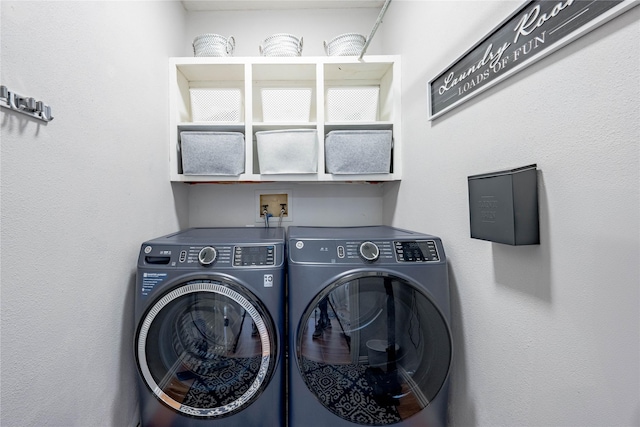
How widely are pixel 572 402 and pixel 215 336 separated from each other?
1.14 metres

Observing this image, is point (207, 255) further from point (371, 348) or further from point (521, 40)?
point (521, 40)

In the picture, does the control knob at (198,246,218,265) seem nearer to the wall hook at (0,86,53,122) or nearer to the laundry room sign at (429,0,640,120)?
the wall hook at (0,86,53,122)

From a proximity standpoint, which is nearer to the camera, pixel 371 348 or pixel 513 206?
pixel 513 206

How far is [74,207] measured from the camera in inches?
34.6

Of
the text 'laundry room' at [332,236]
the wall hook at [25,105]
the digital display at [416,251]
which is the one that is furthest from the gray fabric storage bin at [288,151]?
the wall hook at [25,105]

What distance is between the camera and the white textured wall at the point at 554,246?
0.54 metres

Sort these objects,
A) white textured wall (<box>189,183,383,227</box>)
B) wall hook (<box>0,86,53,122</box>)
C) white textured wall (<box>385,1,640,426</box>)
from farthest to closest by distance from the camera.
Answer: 1. white textured wall (<box>189,183,383,227</box>)
2. wall hook (<box>0,86,53,122</box>)
3. white textured wall (<box>385,1,640,426</box>)

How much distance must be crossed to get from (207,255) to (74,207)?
1.48 feet

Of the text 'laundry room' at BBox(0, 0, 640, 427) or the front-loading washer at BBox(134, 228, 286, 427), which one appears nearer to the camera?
the text 'laundry room' at BBox(0, 0, 640, 427)

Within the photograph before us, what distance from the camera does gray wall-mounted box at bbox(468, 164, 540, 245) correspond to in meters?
Result: 0.71

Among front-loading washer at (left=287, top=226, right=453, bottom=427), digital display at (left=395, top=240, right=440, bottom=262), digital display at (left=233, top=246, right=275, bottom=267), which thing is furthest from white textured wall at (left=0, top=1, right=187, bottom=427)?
digital display at (left=395, top=240, right=440, bottom=262)

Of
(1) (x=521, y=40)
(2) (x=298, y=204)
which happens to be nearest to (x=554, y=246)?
(1) (x=521, y=40)

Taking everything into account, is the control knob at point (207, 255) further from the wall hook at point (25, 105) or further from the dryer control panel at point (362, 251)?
the wall hook at point (25, 105)

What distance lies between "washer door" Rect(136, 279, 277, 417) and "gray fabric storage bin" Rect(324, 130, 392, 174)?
841mm
